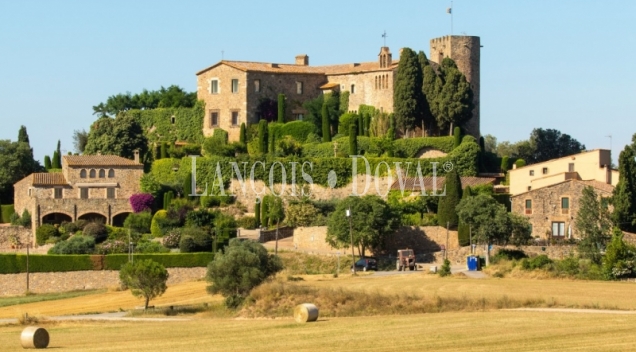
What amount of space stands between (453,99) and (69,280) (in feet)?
82.6

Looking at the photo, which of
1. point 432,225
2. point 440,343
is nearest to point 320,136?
point 432,225

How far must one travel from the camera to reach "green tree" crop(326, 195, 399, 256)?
226 ft

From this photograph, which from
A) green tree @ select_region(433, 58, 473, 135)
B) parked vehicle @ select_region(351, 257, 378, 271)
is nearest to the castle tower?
green tree @ select_region(433, 58, 473, 135)

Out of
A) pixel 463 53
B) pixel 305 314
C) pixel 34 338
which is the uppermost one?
pixel 463 53

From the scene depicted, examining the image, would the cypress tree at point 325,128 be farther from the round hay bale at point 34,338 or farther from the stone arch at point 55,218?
the round hay bale at point 34,338

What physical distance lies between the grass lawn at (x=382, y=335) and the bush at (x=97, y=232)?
2907 cm

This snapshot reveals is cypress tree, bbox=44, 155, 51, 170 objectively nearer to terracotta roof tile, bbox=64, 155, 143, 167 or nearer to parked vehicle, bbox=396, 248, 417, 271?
terracotta roof tile, bbox=64, 155, 143, 167

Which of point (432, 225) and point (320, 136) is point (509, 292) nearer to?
point (432, 225)

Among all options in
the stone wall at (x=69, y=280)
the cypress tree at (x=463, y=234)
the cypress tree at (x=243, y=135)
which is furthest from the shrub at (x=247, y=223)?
the cypress tree at (x=463, y=234)

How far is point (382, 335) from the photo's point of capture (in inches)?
1481

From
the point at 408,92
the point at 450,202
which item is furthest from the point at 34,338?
the point at 408,92

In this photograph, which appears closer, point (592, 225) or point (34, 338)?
point (34, 338)

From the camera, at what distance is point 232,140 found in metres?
88.7

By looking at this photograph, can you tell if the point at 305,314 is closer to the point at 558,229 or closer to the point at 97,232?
the point at 558,229
